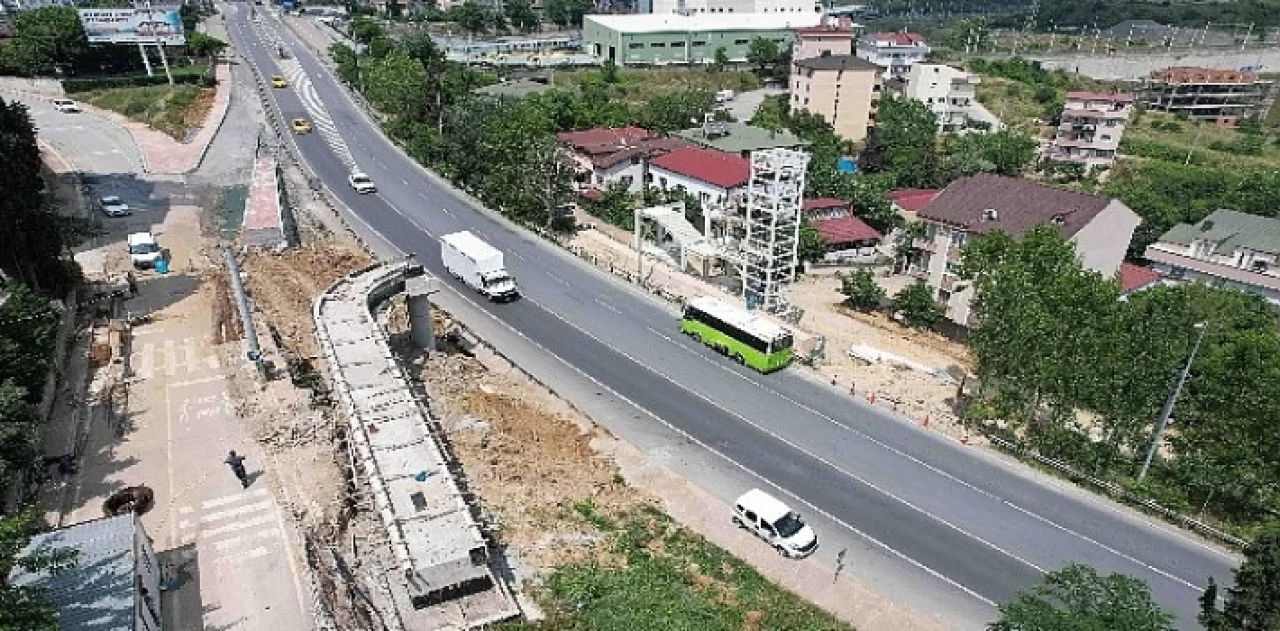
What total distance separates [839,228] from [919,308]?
69.4ft

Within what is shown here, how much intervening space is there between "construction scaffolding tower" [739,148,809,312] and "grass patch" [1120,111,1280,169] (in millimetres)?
88477

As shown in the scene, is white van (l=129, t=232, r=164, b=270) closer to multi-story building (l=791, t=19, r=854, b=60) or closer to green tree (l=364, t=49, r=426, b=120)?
green tree (l=364, t=49, r=426, b=120)

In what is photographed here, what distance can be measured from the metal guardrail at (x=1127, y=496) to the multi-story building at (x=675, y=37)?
11884cm

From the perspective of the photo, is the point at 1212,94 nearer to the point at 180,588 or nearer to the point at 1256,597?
the point at 1256,597

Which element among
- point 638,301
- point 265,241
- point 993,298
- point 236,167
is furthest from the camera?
point 236,167

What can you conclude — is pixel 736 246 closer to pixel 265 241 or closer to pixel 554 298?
pixel 554 298

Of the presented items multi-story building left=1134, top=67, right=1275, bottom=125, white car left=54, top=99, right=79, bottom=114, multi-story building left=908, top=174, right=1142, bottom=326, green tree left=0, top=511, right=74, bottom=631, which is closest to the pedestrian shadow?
green tree left=0, top=511, right=74, bottom=631

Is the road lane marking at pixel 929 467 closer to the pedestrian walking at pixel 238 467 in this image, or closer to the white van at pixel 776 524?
the white van at pixel 776 524

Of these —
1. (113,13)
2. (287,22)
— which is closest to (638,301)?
(113,13)

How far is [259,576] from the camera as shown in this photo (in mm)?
26797

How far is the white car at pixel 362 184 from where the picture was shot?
71875mm

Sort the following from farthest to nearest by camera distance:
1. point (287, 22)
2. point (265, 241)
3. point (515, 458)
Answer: point (287, 22) < point (265, 241) < point (515, 458)

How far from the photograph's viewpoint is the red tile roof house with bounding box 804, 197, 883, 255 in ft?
235

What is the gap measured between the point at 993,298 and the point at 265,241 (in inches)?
1978
